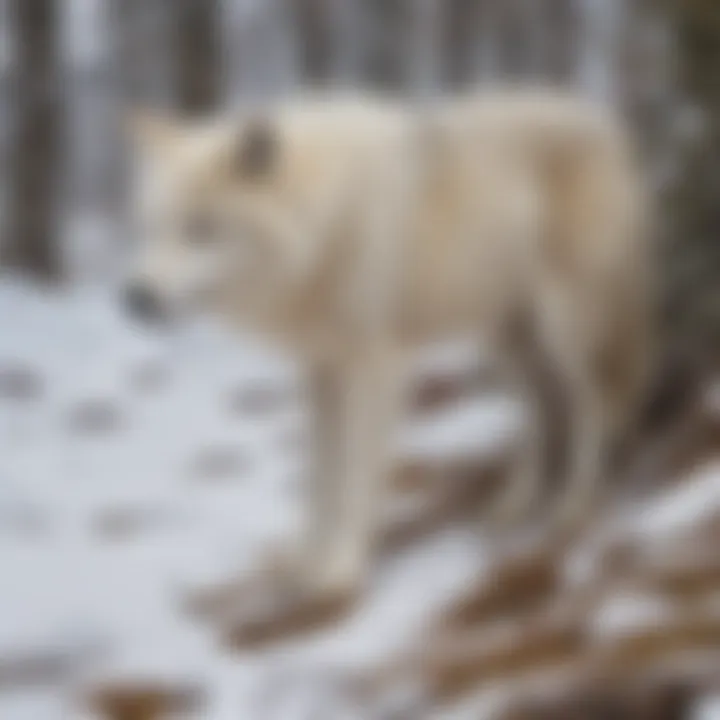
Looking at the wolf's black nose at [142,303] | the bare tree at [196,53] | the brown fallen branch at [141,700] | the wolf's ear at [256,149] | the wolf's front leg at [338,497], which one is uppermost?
the bare tree at [196,53]

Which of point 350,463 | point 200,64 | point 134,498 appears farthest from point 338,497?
point 200,64

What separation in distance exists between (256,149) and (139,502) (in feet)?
0.77

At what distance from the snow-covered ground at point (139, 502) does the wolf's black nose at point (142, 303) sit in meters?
0.03

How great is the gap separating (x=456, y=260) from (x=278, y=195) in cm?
14

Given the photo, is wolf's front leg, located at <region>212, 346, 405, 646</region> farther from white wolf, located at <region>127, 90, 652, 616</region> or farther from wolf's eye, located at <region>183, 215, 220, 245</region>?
wolf's eye, located at <region>183, 215, 220, 245</region>

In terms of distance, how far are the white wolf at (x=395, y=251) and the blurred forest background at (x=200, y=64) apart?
0.02 metres

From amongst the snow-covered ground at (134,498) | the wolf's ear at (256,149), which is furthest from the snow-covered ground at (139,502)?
the wolf's ear at (256,149)

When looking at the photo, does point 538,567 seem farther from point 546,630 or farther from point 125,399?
point 125,399

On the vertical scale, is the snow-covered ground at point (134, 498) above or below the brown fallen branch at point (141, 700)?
above

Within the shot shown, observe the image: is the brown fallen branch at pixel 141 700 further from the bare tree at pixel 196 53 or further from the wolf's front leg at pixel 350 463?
the bare tree at pixel 196 53

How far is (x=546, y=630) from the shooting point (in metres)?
0.91

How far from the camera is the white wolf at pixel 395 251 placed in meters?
0.90

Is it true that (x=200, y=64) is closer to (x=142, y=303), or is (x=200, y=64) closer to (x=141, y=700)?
(x=142, y=303)

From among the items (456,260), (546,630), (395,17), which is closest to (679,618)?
(546,630)
